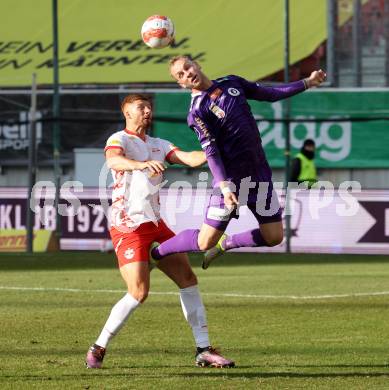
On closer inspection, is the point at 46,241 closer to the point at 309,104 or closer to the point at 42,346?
the point at 309,104

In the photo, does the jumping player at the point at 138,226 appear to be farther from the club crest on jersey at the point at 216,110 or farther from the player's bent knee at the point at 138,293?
the club crest on jersey at the point at 216,110

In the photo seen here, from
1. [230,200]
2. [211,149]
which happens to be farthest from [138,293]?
[211,149]

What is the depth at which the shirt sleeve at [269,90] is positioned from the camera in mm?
10664

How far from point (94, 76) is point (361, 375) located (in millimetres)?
22657

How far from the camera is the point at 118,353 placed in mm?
10891

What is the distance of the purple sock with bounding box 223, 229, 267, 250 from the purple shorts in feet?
0.63

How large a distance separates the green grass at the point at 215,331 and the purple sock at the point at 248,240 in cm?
90

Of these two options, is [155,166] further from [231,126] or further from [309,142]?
[309,142]

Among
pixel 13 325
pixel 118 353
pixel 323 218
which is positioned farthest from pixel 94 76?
pixel 118 353

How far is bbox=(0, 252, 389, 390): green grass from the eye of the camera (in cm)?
948

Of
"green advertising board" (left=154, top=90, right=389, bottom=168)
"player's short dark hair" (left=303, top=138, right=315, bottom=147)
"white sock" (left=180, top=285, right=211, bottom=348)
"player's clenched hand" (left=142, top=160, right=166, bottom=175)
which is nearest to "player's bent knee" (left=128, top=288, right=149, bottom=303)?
"white sock" (left=180, top=285, right=211, bottom=348)

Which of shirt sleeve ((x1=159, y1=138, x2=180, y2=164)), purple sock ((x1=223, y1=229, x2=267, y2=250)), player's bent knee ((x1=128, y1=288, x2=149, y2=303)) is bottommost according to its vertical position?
Result: player's bent knee ((x1=128, y1=288, x2=149, y2=303))

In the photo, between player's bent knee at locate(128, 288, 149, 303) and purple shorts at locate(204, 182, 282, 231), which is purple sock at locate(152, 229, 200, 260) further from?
purple shorts at locate(204, 182, 282, 231)

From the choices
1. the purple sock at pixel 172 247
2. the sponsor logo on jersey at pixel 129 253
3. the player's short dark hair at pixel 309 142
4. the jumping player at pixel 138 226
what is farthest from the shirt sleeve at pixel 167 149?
the player's short dark hair at pixel 309 142
